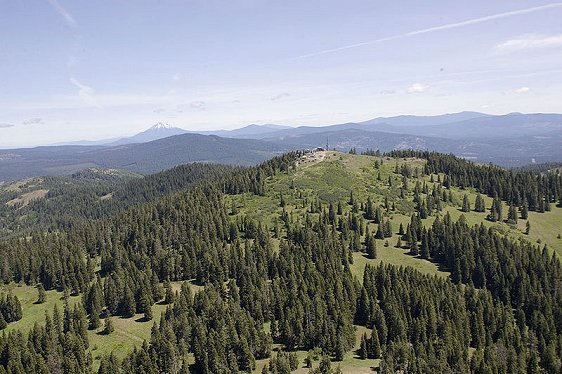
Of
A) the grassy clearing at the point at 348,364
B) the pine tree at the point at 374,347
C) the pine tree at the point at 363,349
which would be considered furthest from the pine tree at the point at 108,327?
the pine tree at the point at 374,347

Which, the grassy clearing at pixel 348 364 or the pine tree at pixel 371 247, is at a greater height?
the pine tree at pixel 371 247

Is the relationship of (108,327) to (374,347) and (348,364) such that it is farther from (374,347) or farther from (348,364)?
(374,347)

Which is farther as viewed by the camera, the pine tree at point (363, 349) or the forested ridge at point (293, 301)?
the pine tree at point (363, 349)

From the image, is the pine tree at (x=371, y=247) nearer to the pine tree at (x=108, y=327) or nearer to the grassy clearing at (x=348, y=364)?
the grassy clearing at (x=348, y=364)

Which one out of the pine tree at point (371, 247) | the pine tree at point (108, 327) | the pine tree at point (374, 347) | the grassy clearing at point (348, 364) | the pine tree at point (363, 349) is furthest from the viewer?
the pine tree at point (371, 247)

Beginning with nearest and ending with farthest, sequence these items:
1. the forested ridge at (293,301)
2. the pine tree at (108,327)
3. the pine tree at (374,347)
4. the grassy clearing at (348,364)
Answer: the grassy clearing at (348,364) → the forested ridge at (293,301) → the pine tree at (374,347) → the pine tree at (108,327)

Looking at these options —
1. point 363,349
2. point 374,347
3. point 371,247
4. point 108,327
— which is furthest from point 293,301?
point 371,247

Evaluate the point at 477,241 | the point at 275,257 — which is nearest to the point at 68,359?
the point at 275,257

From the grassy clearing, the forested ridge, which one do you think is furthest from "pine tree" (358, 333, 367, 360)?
the grassy clearing

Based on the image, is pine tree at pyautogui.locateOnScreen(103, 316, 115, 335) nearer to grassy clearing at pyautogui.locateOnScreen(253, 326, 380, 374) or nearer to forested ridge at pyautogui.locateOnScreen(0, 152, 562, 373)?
forested ridge at pyautogui.locateOnScreen(0, 152, 562, 373)
